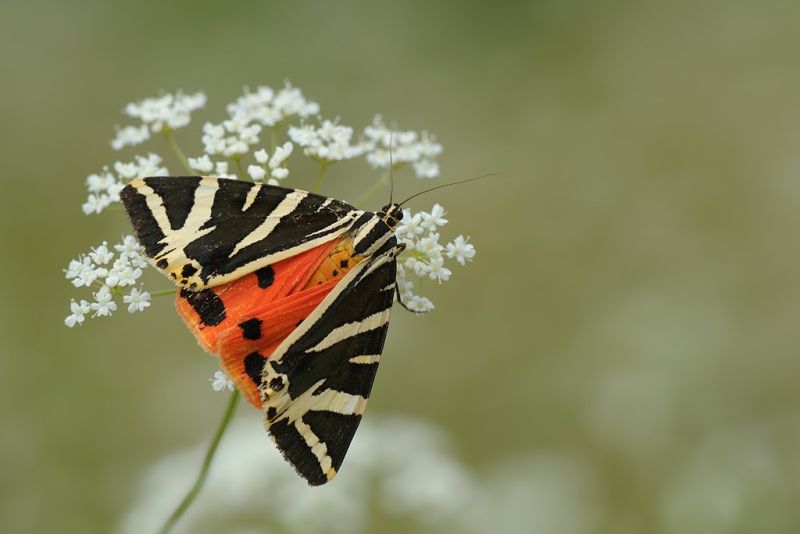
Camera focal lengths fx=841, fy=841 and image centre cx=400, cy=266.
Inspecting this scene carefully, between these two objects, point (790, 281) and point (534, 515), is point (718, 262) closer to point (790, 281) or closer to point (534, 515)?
point (790, 281)

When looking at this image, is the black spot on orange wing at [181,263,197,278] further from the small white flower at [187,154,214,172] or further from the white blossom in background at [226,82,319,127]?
the white blossom in background at [226,82,319,127]

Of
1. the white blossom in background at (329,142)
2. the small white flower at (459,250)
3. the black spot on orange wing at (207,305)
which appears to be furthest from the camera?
the white blossom in background at (329,142)

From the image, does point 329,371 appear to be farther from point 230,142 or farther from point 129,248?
point 230,142

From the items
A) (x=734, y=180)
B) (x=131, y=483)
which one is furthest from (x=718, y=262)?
(x=131, y=483)

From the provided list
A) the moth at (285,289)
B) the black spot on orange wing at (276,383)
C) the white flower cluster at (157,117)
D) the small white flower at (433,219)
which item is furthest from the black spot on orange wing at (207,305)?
the white flower cluster at (157,117)

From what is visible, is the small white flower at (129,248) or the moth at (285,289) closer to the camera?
the moth at (285,289)

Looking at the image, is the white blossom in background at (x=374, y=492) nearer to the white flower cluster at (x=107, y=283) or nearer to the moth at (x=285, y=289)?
the moth at (x=285, y=289)
